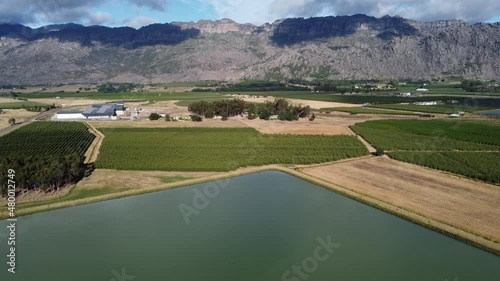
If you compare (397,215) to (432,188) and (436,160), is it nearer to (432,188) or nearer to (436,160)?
(432,188)

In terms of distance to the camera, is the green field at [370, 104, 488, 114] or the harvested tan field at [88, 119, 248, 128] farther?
the green field at [370, 104, 488, 114]

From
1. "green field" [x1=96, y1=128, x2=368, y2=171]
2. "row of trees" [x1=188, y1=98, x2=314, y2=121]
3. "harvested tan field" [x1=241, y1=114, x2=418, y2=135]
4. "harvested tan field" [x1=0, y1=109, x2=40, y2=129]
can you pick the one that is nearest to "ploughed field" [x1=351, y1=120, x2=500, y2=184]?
"harvested tan field" [x1=241, y1=114, x2=418, y2=135]

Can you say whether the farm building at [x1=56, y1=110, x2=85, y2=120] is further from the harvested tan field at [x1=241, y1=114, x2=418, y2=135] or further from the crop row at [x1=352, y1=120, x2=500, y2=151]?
the crop row at [x1=352, y1=120, x2=500, y2=151]

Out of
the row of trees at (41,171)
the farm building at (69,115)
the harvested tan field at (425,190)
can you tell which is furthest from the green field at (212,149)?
the farm building at (69,115)

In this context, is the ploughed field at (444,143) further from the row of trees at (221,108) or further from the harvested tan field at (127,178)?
the row of trees at (221,108)

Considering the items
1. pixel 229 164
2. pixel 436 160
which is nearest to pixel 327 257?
pixel 229 164

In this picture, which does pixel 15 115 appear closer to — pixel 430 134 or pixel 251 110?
pixel 251 110
